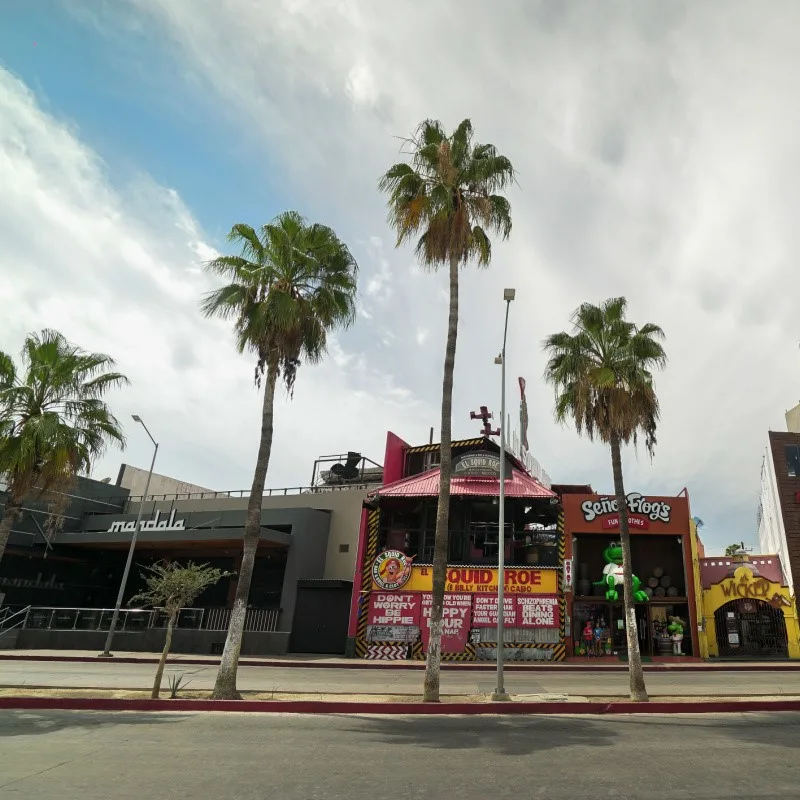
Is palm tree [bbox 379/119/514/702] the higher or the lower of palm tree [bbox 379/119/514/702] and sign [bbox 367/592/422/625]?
the higher

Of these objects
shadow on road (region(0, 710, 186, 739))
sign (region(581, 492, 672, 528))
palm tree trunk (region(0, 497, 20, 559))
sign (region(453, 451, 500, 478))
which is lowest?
shadow on road (region(0, 710, 186, 739))

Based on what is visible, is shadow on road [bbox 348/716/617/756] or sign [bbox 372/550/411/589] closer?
shadow on road [bbox 348/716/617/756]

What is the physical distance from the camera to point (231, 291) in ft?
59.5

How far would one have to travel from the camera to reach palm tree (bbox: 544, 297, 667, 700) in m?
19.1

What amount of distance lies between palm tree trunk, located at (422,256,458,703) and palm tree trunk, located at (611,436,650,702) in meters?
5.32

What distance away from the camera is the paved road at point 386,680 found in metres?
17.3

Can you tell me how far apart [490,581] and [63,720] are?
2232 centimetres

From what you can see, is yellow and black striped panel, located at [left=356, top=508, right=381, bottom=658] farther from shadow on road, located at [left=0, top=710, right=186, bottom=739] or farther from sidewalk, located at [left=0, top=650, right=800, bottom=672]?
shadow on road, located at [left=0, top=710, right=186, bottom=739]

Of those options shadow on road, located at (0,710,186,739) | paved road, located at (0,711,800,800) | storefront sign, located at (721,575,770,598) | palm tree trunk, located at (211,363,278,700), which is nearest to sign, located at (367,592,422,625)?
palm tree trunk, located at (211,363,278,700)

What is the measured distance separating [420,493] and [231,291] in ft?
57.7

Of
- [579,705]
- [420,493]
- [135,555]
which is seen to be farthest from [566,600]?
[135,555]

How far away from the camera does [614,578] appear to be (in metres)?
30.5

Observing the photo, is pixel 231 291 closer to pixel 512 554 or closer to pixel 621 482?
pixel 621 482

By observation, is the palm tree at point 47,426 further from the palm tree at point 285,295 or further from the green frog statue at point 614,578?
the green frog statue at point 614,578
